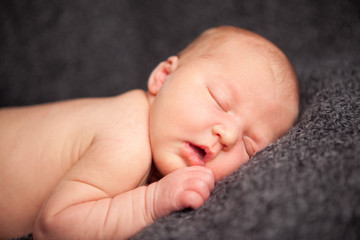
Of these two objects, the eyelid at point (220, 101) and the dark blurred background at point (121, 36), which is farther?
the dark blurred background at point (121, 36)

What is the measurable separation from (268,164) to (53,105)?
2.86 feet

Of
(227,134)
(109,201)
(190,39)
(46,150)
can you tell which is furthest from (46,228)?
(190,39)

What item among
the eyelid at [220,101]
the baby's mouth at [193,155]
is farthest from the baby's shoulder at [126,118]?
the eyelid at [220,101]

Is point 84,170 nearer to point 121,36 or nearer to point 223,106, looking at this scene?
point 223,106

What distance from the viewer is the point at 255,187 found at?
724mm

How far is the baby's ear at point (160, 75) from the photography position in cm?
120

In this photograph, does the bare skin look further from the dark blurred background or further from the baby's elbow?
the dark blurred background

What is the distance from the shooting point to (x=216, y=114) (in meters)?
0.99

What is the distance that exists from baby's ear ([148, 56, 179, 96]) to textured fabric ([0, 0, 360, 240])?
47 centimetres

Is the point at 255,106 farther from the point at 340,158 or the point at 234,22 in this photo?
the point at 234,22

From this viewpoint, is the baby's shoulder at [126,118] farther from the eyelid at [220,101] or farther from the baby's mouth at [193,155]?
the eyelid at [220,101]

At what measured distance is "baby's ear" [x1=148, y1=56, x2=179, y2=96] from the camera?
1.20 metres

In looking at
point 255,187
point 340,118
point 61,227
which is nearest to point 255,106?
point 340,118

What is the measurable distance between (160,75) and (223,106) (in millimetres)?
331
